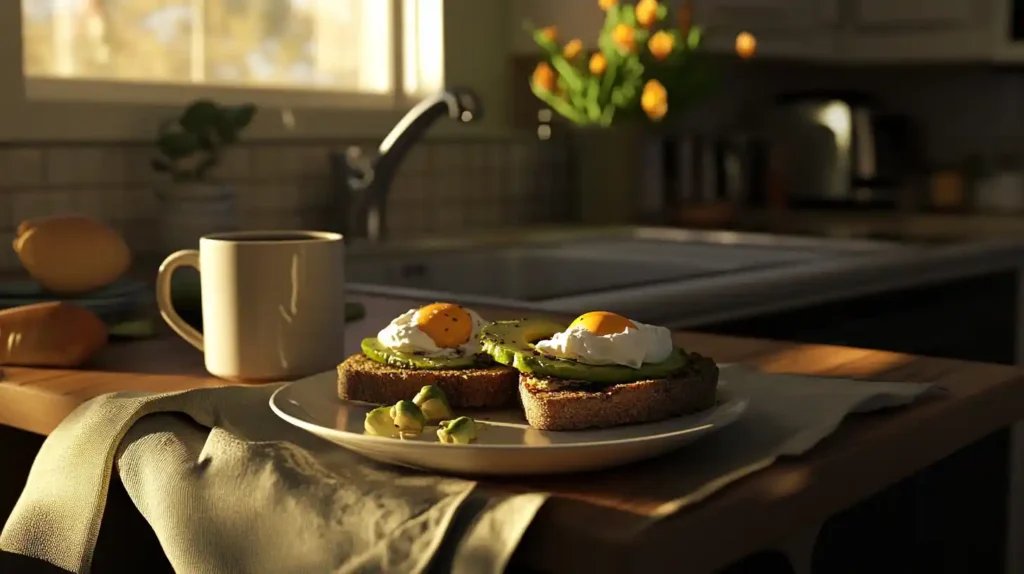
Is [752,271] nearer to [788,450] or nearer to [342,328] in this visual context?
[342,328]

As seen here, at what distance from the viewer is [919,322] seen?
207 cm

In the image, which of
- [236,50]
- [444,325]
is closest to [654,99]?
[236,50]

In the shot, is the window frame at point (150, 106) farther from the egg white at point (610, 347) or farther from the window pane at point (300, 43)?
the egg white at point (610, 347)

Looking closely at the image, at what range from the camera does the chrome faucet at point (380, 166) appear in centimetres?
198

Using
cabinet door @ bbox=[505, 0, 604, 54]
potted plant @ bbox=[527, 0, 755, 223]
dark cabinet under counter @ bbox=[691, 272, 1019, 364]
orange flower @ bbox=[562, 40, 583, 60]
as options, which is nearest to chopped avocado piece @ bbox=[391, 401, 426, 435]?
dark cabinet under counter @ bbox=[691, 272, 1019, 364]

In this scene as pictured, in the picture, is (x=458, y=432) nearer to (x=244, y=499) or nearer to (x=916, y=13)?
(x=244, y=499)

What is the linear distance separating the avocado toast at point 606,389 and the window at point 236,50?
1354 millimetres

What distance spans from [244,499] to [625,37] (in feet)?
5.65

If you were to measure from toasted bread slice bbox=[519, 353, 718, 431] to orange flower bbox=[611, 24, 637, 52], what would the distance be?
5.29 feet

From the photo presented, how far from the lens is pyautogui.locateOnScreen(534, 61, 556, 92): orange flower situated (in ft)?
7.97

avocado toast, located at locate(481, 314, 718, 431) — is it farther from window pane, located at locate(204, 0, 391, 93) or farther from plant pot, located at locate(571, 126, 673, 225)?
plant pot, located at locate(571, 126, 673, 225)

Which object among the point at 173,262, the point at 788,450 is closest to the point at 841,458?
the point at 788,450

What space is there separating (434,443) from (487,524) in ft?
0.23

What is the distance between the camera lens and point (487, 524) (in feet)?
2.10
